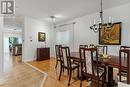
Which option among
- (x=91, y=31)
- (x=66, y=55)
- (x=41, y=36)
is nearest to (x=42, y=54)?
(x=41, y=36)

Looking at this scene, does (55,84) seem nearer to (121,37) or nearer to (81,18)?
(121,37)

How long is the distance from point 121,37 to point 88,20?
1.93 meters

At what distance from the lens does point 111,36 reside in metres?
4.54

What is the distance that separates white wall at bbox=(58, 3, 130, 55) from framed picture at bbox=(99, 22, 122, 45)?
6.5 inches

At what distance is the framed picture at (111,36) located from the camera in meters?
4.32

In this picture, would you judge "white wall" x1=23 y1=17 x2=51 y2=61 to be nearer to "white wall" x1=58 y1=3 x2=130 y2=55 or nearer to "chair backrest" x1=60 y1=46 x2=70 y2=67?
"white wall" x1=58 y1=3 x2=130 y2=55

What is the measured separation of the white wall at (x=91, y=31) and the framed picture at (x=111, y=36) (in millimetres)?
166

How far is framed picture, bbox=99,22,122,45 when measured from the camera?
14.2 feet

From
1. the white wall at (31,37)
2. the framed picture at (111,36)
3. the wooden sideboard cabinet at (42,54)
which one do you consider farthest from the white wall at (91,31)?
the white wall at (31,37)

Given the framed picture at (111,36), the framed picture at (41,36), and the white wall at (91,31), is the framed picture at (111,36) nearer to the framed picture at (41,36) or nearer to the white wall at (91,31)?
the white wall at (91,31)

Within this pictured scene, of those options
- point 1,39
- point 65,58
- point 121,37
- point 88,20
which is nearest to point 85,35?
point 88,20

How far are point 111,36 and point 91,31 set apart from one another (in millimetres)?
1166

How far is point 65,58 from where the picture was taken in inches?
126

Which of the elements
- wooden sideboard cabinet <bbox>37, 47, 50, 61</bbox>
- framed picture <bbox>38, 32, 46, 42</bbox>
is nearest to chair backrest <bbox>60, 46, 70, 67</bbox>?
wooden sideboard cabinet <bbox>37, 47, 50, 61</bbox>
